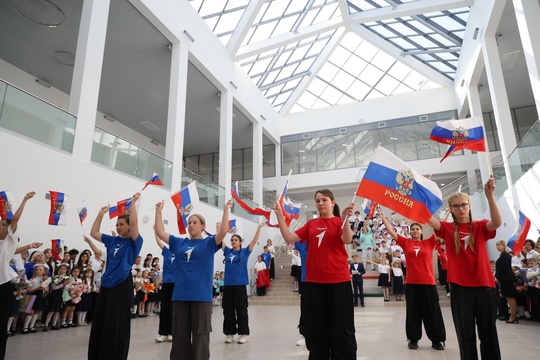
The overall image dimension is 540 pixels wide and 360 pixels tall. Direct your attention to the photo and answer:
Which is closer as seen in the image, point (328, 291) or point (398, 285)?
point (328, 291)

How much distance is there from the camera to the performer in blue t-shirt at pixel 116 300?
12.0 feet

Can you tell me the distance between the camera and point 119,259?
392cm

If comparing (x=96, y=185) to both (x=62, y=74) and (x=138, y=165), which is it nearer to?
(x=138, y=165)

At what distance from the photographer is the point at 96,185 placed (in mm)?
9609

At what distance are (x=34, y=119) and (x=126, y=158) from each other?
10.1 ft

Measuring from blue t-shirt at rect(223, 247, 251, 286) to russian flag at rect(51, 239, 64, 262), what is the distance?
4.27m

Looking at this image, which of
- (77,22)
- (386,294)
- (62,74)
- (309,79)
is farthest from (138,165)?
(309,79)

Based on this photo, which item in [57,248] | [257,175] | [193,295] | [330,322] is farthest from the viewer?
[257,175]

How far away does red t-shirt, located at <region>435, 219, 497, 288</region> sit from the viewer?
10.4 feet

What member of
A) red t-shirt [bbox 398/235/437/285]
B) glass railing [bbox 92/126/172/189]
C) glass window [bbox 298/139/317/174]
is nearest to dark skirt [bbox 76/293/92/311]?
glass railing [bbox 92/126/172/189]

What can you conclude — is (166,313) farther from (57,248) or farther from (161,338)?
(57,248)

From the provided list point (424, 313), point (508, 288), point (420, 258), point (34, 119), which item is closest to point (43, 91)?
point (34, 119)

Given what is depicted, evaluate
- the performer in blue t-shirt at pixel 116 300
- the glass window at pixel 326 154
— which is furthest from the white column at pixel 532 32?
the glass window at pixel 326 154

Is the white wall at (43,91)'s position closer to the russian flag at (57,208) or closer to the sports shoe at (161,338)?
the russian flag at (57,208)
